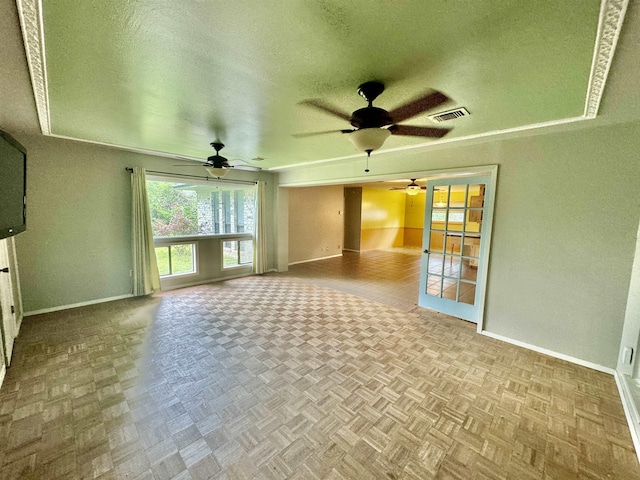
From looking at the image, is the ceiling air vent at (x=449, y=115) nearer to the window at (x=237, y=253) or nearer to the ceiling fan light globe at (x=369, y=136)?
the ceiling fan light globe at (x=369, y=136)

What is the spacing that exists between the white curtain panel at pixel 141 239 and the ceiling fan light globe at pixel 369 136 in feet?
13.0

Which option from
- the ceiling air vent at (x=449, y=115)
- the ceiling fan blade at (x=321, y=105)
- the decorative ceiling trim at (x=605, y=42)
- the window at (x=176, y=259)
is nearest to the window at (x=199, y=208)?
the window at (x=176, y=259)

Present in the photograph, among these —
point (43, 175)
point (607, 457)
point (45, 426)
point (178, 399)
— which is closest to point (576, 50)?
point (607, 457)

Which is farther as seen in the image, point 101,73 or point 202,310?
point 202,310

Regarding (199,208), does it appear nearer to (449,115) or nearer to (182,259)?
(182,259)

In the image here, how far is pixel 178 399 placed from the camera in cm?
206

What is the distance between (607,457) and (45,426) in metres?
3.77

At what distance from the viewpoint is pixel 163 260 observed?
4.83 meters

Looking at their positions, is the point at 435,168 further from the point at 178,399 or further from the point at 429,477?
the point at 178,399

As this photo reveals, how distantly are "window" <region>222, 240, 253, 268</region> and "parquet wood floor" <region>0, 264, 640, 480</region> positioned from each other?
8.12 ft

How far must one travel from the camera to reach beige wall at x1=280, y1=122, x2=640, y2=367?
2441 millimetres

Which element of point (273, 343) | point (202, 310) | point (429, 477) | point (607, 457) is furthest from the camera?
point (202, 310)

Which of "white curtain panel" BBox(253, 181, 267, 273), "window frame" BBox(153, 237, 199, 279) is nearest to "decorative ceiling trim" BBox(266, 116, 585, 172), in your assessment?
"white curtain panel" BBox(253, 181, 267, 273)

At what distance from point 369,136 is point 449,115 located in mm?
1082
